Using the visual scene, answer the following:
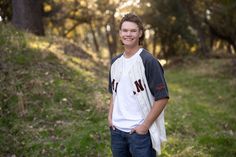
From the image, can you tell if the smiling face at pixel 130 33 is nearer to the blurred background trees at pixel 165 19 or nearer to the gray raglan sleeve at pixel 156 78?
the gray raglan sleeve at pixel 156 78

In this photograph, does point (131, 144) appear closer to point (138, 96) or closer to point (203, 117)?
point (138, 96)

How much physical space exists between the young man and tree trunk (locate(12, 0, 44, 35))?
9945 mm

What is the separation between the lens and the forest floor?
23.5ft

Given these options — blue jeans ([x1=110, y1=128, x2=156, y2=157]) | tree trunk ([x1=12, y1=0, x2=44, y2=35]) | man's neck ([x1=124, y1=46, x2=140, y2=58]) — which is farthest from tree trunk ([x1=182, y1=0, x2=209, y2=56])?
blue jeans ([x1=110, y1=128, x2=156, y2=157])

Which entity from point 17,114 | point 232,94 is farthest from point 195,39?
point 17,114

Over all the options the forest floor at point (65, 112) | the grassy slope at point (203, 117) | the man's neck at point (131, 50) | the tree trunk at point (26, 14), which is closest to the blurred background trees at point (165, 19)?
the grassy slope at point (203, 117)

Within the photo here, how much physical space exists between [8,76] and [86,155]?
3.36 meters

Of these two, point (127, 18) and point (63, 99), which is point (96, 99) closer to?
point (63, 99)

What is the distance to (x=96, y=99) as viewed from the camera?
9.24 m

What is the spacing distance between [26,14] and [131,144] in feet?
34.4

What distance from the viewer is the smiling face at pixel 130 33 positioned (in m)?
4.23

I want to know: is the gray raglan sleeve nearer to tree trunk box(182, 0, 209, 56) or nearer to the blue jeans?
the blue jeans

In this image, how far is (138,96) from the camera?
4250 millimetres

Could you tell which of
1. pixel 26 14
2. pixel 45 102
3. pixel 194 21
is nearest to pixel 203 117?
pixel 45 102
